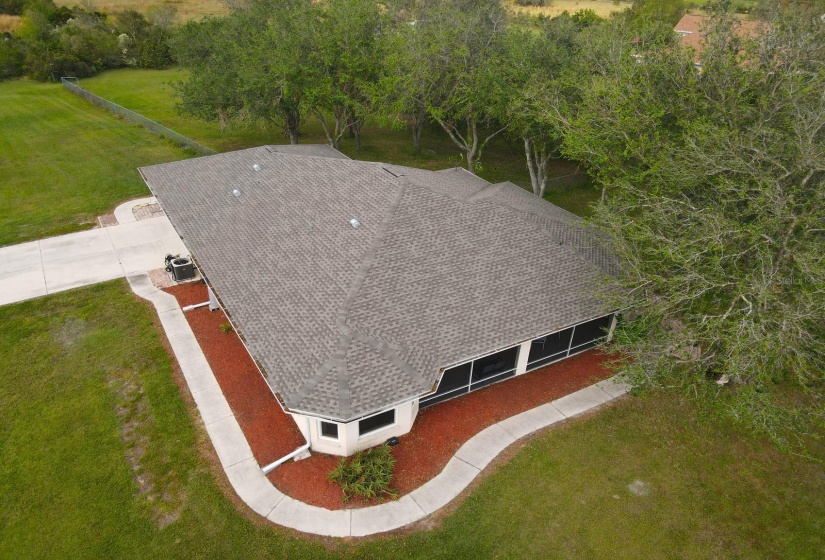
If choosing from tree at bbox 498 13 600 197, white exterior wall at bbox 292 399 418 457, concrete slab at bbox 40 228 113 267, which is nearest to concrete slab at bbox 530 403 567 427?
white exterior wall at bbox 292 399 418 457

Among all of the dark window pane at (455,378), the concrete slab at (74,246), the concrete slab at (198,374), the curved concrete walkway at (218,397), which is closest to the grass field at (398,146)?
the concrete slab at (74,246)

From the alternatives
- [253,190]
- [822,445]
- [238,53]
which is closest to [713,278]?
[822,445]

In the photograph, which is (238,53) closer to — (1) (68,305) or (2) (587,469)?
(1) (68,305)

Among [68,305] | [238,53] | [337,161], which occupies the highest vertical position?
[238,53]

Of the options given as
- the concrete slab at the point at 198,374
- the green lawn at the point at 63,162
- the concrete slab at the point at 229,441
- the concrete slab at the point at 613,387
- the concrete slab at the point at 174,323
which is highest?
the concrete slab at the point at 613,387

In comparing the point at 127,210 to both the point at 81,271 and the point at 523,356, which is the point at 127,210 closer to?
the point at 81,271

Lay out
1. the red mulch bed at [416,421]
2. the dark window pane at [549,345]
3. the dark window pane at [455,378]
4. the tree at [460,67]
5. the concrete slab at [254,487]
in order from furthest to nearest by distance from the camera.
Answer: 1. the tree at [460,67]
2. the dark window pane at [549,345]
3. the dark window pane at [455,378]
4. the red mulch bed at [416,421]
5. the concrete slab at [254,487]

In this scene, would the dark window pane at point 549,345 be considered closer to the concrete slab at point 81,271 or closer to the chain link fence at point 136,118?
the concrete slab at point 81,271

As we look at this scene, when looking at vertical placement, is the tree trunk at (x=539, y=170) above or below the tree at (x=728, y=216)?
below

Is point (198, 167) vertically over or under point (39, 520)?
over
